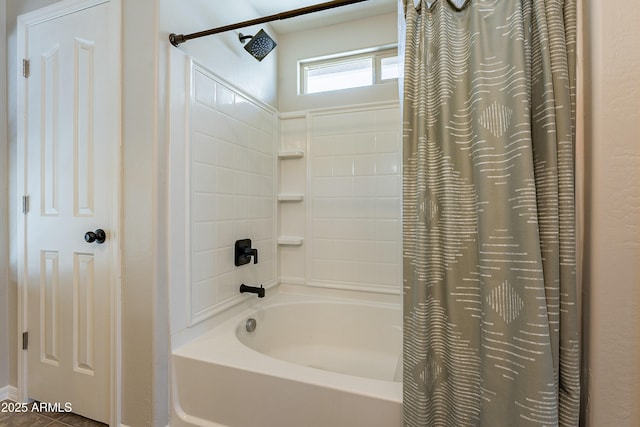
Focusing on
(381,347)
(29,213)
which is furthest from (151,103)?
(381,347)

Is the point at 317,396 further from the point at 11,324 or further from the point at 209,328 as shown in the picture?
the point at 11,324

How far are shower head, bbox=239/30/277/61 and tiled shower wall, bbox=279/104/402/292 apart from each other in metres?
0.53

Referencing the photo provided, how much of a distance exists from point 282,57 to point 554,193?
2130mm

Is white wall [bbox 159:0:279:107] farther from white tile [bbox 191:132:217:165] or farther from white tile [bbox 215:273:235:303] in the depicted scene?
white tile [bbox 215:273:235:303]

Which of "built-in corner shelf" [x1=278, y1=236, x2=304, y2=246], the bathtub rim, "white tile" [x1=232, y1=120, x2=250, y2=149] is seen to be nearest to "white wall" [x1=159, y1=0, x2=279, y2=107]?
"white tile" [x1=232, y1=120, x2=250, y2=149]

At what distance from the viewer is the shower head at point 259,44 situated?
1672 millimetres

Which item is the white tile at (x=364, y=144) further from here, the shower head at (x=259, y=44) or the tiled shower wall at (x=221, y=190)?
the shower head at (x=259, y=44)

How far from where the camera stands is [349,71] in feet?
7.19

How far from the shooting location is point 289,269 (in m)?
2.24

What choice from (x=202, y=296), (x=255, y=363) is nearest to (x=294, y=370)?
(x=255, y=363)

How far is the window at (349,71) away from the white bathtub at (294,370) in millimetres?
1626

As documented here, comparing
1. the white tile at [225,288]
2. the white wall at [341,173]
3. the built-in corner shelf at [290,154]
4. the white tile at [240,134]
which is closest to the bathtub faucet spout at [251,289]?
the white tile at [225,288]

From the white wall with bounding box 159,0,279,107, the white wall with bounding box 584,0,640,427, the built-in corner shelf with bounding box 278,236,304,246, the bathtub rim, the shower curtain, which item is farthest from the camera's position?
the built-in corner shelf with bounding box 278,236,304,246

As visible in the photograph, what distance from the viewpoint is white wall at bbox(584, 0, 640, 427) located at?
26.1 inches
